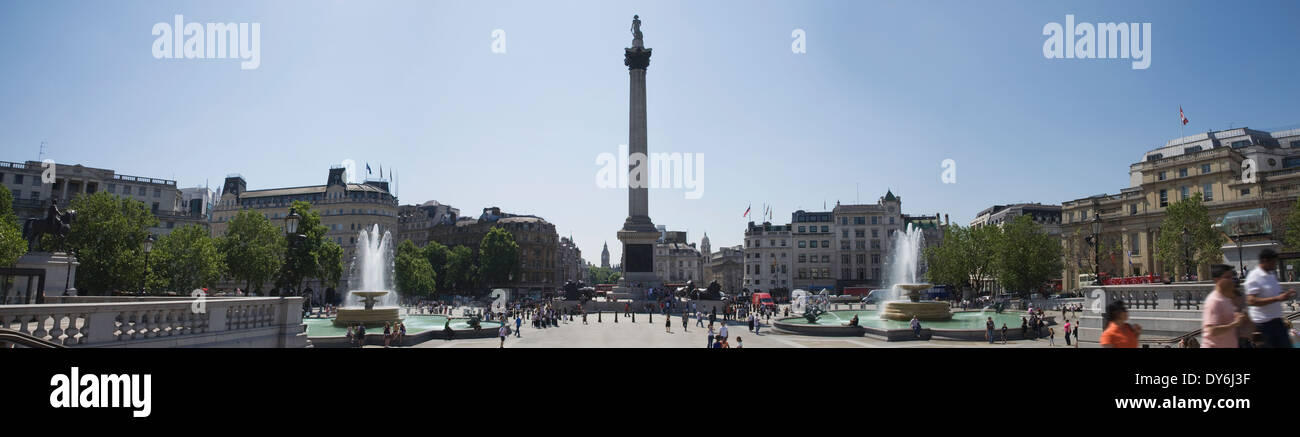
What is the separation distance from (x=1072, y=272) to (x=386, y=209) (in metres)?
91.3

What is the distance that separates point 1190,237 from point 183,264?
75.4 m

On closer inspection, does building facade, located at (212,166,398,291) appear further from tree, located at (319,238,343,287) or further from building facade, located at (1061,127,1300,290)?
building facade, located at (1061,127,1300,290)

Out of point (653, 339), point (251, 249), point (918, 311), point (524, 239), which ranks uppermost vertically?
point (524, 239)

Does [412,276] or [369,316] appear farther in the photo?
[412,276]

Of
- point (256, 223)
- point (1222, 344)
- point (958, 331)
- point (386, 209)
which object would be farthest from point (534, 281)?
point (1222, 344)

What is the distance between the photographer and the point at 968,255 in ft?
222

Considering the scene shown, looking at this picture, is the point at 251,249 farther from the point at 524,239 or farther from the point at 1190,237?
the point at 1190,237

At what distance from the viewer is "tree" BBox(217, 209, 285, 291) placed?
54.5 metres

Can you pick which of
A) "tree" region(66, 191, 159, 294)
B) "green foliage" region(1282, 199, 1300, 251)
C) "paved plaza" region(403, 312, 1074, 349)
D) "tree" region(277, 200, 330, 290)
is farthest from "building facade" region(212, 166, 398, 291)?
"green foliage" region(1282, 199, 1300, 251)

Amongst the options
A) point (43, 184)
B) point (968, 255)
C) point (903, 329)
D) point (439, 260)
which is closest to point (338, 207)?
point (439, 260)

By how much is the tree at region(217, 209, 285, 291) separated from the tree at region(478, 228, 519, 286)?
36393 mm

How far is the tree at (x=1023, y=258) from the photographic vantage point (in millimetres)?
61438

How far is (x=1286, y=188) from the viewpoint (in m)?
55.5

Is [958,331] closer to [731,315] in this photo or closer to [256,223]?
[731,315]
